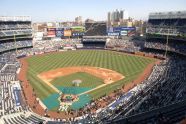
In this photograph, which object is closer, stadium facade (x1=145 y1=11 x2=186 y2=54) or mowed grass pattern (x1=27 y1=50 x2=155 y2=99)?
mowed grass pattern (x1=27 y1=50 x2=155 y2=99)

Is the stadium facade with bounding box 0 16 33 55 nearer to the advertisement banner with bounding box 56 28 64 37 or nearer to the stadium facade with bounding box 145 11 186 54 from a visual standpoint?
the advertisement banner with bounding box 56 28 64 37

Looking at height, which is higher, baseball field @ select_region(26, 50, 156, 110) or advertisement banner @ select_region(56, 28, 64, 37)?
advertisement banner @ select_region(56, 28, 64, 37)

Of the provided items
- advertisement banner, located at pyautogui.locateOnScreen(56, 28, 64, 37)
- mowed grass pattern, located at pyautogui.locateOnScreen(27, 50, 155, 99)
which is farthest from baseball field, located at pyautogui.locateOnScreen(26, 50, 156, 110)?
advertisement banner, located at pyautogui.locateOnScreen(56, 28, 64, 37)

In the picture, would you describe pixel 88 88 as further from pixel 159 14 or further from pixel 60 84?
pixel 159 14

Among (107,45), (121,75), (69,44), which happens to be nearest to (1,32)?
(69,44)

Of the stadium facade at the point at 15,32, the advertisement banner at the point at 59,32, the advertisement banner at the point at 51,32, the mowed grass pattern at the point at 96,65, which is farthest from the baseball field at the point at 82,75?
the advertisement banner at the point at 51,32

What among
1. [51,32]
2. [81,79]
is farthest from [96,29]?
[81,79]

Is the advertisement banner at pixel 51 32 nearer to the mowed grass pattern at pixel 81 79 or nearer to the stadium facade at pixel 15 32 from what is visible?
the stadium facade at pixel 15 32
